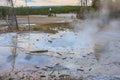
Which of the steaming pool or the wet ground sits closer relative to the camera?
the wet ground

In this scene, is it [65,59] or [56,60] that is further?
[65,59]

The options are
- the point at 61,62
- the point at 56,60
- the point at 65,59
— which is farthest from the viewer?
the point at 65,59

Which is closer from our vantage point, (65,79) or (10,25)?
(65,79)

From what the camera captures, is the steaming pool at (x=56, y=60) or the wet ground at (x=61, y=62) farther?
the steaming pool at (x=56, y=60)

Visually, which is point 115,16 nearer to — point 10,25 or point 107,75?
point 10,25

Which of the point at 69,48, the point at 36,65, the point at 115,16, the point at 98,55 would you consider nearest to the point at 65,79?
the point at 36,65

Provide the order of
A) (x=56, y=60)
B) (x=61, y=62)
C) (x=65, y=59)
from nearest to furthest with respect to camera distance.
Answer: (x=61, y=62) → (x=56, y=60) → (x=65, y=59)

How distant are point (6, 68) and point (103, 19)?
2334 cm

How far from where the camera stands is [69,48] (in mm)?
14086

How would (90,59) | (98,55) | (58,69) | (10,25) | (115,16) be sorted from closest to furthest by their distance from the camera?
1. (58,69)
2. (90,59)
3. (98,55)
4. (10,25)
5. (115,16)

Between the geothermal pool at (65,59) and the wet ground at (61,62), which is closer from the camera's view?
the wet ground at (61,62)

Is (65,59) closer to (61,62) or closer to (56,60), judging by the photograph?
(56,60)

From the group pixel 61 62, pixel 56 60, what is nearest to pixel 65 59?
pixel 56 60

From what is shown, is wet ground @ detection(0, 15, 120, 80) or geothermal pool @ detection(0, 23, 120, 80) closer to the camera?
wet ground @ detection(0, 15, 120, 80)
